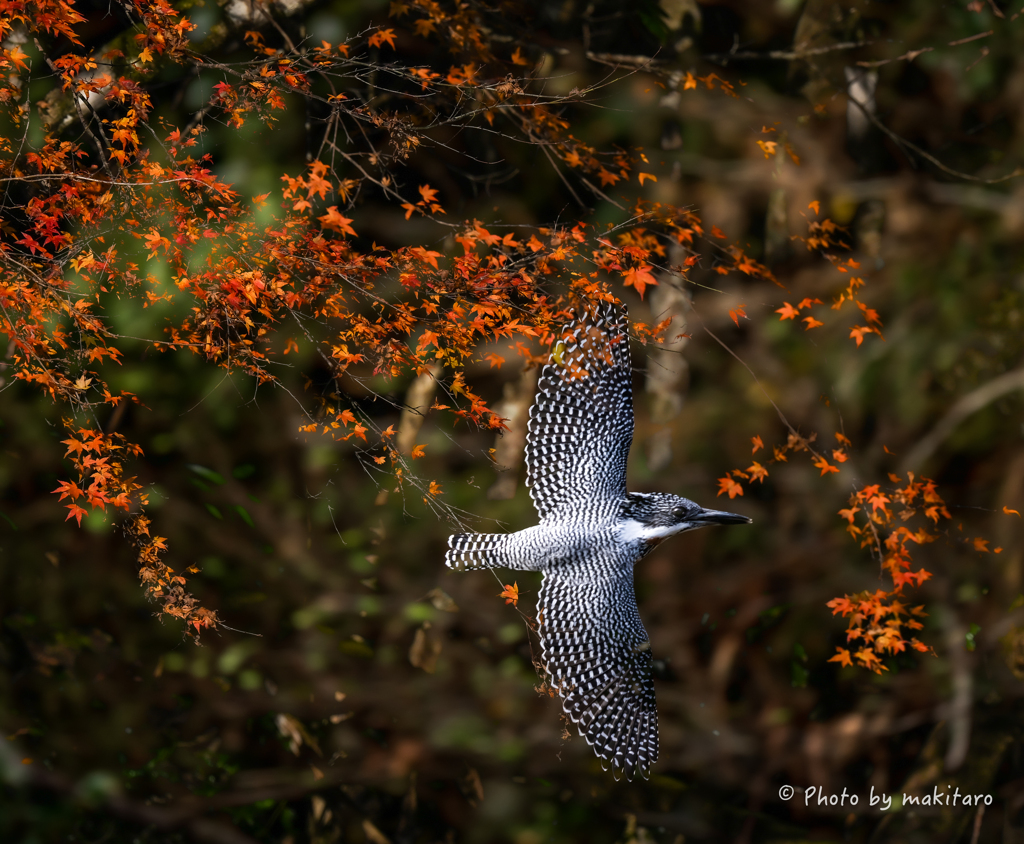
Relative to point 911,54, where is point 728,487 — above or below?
below

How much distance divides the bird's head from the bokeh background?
3.18 ft

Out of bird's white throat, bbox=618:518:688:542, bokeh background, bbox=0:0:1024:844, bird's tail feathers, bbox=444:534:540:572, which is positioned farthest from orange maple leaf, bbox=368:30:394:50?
bird's white throat, bbox=618:518:688:542

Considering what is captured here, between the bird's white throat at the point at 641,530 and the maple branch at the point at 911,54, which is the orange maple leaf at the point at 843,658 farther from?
the maple branch at the point at 911,54

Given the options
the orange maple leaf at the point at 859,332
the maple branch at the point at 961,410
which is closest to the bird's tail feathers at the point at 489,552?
the orange maple leaf at the point at 859,332

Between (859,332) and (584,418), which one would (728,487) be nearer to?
(859,332)

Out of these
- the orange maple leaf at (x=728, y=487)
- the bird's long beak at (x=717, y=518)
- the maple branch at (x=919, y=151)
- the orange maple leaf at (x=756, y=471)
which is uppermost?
the maple branch at (x=919, y=151)

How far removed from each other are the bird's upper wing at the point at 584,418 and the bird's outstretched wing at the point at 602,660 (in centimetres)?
25

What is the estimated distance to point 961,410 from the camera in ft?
11.2

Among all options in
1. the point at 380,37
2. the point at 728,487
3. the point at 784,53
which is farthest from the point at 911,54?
the point at 380,37

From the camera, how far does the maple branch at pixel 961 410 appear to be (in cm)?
336

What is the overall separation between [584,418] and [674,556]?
1508 mm

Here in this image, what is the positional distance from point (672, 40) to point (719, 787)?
137 inches

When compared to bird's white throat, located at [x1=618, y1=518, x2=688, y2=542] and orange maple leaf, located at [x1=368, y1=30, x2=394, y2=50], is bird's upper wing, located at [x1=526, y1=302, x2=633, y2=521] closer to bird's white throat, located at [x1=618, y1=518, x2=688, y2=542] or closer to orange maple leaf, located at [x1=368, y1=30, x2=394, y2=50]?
bird's white throat, located at [x1=618, y1=518, x2=688, y2=542]

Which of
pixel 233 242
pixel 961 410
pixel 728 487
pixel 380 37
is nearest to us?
pixel 233 242
